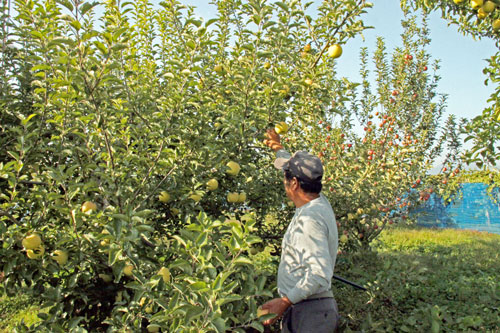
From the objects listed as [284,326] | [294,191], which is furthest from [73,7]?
[284,326]

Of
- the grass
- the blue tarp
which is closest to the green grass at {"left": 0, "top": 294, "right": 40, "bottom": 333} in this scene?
the grass

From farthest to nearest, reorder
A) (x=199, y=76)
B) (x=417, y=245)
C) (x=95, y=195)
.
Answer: (x=417, y=245) → (x=199, y=76) → (x=95, y=195)

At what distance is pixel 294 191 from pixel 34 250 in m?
1.42

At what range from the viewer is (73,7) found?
174cm

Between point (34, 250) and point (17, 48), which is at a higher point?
point (17, 48)

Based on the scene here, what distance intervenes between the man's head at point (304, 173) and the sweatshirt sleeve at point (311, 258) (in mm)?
208

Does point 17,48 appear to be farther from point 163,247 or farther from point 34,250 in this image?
point 163,247

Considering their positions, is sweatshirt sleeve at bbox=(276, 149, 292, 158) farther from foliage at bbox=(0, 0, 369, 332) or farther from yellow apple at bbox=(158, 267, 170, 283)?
yellow apple at bbox=(158, 267, 170, 283)

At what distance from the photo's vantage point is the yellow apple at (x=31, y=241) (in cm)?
192

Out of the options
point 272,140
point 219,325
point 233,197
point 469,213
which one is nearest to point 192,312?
point 219,325

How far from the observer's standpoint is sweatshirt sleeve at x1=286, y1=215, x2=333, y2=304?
180 centimetres

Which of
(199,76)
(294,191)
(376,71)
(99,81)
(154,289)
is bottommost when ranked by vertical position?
(154,289)

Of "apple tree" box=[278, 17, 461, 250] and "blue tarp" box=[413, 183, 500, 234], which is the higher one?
"apple tree" box=[278, 17, 461, 250]

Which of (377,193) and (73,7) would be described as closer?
(73,7)
